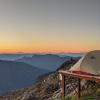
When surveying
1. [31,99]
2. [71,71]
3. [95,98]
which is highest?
[71,71]

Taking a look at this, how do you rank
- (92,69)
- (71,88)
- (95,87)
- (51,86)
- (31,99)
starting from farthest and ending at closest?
(51,86) < (31,99) < (71,88) < (95,87) < (92,69)

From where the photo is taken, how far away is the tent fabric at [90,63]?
874 inches

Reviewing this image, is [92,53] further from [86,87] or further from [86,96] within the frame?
[86,87]

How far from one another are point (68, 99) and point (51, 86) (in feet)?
94.7

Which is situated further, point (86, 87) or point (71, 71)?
point (86, 87)

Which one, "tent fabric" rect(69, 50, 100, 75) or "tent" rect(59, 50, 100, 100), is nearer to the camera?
"tent" rect(59, 50, 100, 100)

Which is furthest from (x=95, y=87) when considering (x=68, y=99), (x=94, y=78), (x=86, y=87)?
(x=94, y=78)

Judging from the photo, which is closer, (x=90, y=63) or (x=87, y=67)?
(x=87, y=67)

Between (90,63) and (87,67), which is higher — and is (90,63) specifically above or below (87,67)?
above

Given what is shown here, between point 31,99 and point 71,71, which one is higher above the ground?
point 71,71

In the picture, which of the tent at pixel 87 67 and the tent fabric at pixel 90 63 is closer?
the tent at pixel 87 67

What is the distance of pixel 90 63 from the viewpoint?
74.7 feet

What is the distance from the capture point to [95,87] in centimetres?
2856

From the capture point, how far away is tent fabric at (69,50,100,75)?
22.2m
